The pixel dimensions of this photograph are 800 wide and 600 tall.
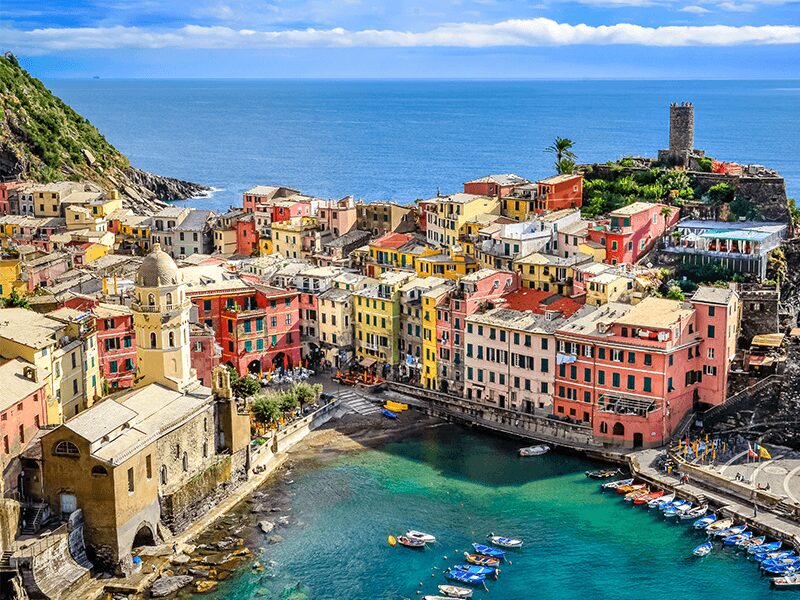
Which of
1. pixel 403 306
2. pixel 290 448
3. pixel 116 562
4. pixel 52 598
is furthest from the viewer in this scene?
pixel 403 306

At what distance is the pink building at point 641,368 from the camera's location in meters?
73.4

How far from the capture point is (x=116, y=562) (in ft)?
191

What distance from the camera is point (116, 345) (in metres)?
79.2

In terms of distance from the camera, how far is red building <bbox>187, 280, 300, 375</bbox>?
87750 mm

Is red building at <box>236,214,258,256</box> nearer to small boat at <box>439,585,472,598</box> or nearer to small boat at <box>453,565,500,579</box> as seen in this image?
small boat at <box>453,565,500,579</box>

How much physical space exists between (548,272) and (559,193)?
61.7 feet

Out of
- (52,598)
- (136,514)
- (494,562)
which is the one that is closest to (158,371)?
(136,514)

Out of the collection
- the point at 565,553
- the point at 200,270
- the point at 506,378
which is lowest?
the point at 565,553

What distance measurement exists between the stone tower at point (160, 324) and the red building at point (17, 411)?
247 inches

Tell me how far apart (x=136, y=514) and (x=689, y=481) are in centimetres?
3266

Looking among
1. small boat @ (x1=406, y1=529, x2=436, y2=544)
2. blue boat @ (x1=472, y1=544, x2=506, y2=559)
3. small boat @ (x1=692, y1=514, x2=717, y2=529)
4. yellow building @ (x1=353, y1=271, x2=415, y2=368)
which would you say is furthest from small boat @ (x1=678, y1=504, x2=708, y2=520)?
yellow building @ (x1=353, y1=271, x2=415, y2=368)

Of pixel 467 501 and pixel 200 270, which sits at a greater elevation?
pixel 200 270

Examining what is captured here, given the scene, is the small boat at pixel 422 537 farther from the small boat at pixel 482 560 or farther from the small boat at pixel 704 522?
the small boat at pixel 704 522

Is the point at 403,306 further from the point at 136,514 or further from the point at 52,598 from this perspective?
the point at 52,598
